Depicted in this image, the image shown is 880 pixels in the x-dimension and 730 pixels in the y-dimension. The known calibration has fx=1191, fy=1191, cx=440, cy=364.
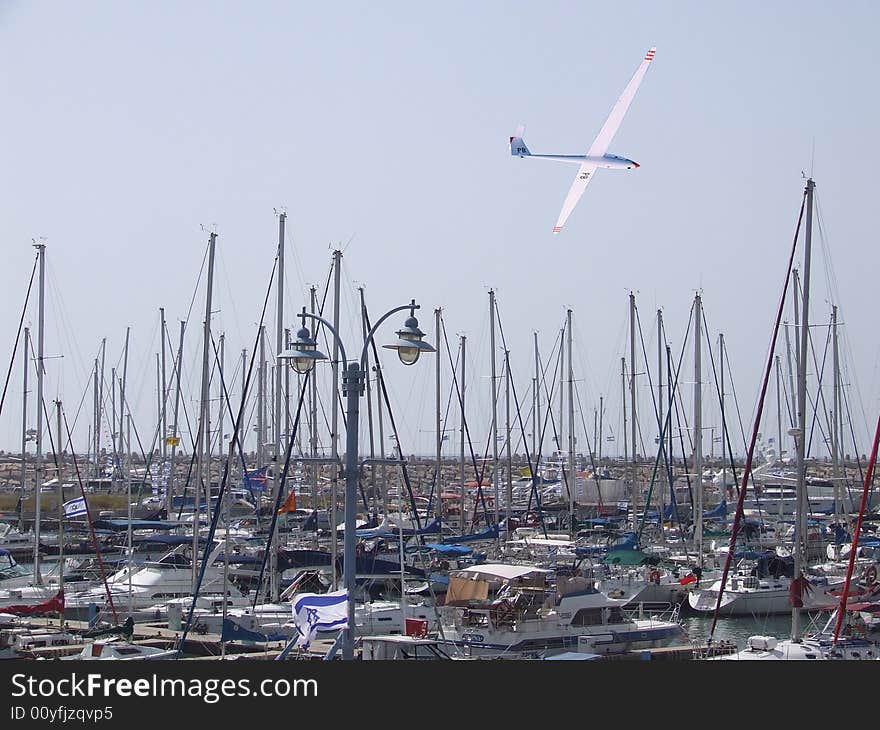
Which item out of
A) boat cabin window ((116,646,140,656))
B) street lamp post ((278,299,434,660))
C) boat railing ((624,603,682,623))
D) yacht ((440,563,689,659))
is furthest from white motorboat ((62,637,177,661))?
boat railing ((624,603,682,623))

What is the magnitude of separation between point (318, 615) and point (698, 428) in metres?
34.6

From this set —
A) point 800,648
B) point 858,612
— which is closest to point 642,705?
point 800,648

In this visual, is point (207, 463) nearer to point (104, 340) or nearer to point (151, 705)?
point (151, 705)

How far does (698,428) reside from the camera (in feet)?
175

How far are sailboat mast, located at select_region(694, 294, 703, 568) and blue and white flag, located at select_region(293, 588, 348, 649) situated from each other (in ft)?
97.8

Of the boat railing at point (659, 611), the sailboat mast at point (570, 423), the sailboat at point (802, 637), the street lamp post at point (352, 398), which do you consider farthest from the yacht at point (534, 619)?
the sailboat mast at point (570, 423)

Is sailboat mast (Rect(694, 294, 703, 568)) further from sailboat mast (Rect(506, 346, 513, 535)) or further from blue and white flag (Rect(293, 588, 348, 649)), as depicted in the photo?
blue and white flag (Rect(293, 588, 348, 649))

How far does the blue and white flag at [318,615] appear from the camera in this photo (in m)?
21.5

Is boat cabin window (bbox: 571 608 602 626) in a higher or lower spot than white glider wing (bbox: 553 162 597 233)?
lower

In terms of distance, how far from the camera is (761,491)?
101 meters

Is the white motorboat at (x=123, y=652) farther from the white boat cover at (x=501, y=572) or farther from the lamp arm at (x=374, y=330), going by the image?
the lamp arm at (x=374, y=330)

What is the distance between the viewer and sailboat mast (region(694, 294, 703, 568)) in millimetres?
50438

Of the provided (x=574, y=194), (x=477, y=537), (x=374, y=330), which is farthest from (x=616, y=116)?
(x=374, y=330)

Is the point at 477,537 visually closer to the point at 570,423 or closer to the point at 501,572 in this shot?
the point at 570,423
